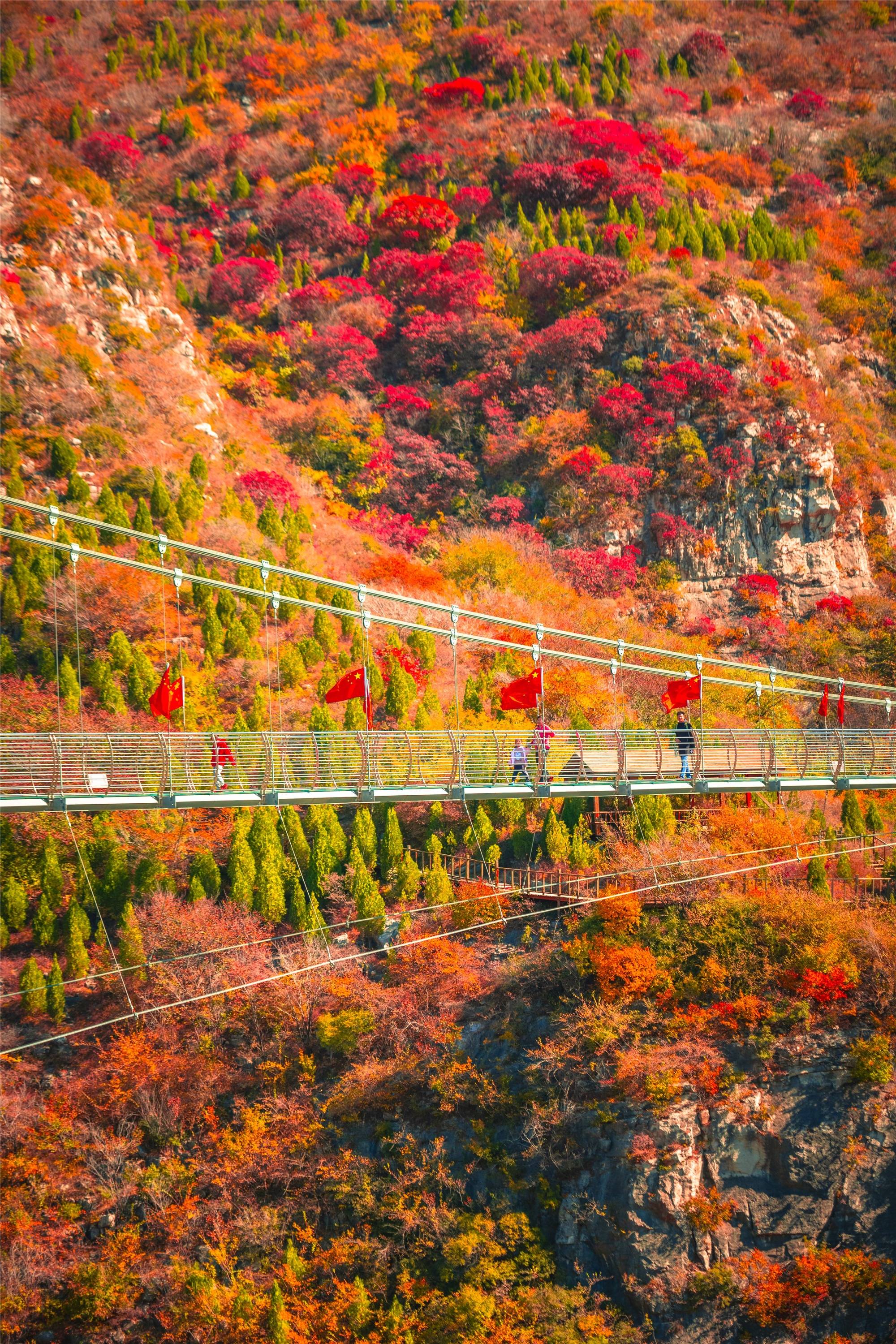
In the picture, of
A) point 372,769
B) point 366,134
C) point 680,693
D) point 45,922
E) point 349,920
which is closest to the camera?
point 372,769

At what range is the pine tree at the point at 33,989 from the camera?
58.9 ft

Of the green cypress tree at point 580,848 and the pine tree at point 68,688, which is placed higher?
the pine tree at point 68,688

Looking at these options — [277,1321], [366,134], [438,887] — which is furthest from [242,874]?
[366,134]

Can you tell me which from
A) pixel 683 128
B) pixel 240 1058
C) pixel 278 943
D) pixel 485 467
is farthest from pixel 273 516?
pixel 683 128

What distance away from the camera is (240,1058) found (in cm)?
1869

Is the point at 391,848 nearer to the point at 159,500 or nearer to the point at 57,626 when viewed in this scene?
the point at 57,626

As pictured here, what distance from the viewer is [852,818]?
67.2 feet

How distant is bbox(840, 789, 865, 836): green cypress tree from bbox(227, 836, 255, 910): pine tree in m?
10.8

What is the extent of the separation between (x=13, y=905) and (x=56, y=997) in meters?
Answer: 1.80

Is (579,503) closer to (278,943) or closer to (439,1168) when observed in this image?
(278,943)

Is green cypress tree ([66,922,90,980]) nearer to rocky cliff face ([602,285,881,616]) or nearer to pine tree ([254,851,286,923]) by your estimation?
pine tree ([254,851,286,923])

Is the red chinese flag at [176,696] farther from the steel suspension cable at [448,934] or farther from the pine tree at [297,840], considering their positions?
the pine tree at [297,840]

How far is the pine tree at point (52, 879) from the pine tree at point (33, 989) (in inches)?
41.1

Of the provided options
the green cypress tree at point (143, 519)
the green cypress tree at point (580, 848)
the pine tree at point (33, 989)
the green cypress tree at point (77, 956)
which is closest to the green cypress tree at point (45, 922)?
the green cypress tree at point (77, 956)
